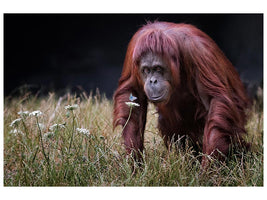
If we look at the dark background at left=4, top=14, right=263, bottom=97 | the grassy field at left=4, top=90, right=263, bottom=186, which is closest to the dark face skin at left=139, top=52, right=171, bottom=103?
the grassy field at left=4, top=90, right=263, bottom=186

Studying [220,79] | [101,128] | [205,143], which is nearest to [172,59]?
[220,79]

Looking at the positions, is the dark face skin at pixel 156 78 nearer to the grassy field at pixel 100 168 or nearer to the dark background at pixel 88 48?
the grassy field at pixel 100 168

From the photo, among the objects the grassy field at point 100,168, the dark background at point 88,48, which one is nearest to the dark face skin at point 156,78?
the grassy field at point 100,168

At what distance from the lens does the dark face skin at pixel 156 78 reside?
122 inches

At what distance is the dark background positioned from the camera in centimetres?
505

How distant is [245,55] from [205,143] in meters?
2.76

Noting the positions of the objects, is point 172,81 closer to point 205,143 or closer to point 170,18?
point 205,143

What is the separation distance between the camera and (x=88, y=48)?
6.11 m

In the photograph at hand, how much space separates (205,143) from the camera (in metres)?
3.16

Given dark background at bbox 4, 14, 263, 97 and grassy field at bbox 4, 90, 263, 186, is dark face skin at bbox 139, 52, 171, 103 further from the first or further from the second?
dark background at bbox 4, 14, 263, 97

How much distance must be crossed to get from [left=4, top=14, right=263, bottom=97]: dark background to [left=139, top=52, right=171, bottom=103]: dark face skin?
174 cm

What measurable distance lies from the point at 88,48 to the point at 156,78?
10.3 feet

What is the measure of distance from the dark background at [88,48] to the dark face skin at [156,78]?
1.74 meters

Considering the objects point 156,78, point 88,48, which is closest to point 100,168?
point 156,78
